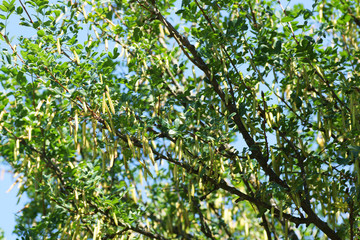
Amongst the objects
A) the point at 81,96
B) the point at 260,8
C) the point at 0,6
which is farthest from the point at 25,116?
the point at 260,8

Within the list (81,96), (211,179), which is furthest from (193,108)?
(81,96)

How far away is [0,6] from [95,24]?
823 mm

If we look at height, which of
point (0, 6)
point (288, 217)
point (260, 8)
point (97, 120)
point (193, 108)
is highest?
point (260, 8)

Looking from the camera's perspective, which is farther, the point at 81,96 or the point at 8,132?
the point at 8,132

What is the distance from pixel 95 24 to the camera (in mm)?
3477

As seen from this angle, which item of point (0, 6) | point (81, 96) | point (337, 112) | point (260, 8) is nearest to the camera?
point (0, 6)

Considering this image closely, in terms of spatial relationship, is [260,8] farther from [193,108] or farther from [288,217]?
[288,217]

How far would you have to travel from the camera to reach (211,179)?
114 inches

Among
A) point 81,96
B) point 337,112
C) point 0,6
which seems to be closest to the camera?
point 0,6

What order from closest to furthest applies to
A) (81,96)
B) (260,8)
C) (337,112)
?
1. (81,96)
2. (337,112)
3. (260,8)

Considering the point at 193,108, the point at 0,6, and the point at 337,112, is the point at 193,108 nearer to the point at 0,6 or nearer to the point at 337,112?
the point at 337,112

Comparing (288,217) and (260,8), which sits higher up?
(260,8)

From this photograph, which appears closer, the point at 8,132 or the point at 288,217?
the point at 288,217

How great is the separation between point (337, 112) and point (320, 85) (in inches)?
11.5
